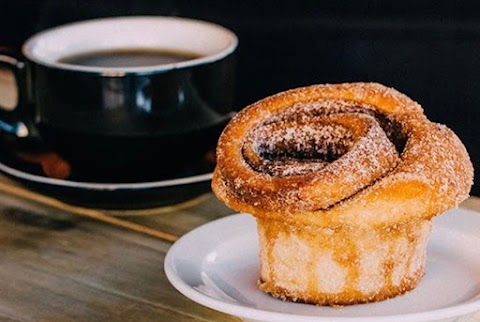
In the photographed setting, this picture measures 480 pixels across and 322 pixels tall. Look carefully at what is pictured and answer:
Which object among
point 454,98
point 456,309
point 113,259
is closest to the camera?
point 456,309

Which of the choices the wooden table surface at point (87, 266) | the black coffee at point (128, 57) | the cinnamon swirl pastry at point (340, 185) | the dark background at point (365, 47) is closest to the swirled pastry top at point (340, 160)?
the cinnamon swirl pastry at point (340, 185)

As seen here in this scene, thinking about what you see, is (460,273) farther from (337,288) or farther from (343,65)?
(343,65)

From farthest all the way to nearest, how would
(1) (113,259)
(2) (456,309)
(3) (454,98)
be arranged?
1. (3) (454,98)
2. (1) (113,259)
3. (2) (456,309)

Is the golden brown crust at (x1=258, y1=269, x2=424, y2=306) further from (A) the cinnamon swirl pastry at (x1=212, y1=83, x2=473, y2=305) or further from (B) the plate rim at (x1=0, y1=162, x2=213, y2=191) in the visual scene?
(B) the plate rim at (x1=0, y1=162, x2=213, y2=191)

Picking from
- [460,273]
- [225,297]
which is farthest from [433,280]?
[225,297]

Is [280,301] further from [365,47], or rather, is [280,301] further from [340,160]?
[365,47]

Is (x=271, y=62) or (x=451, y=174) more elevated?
(x=451, y=174)
